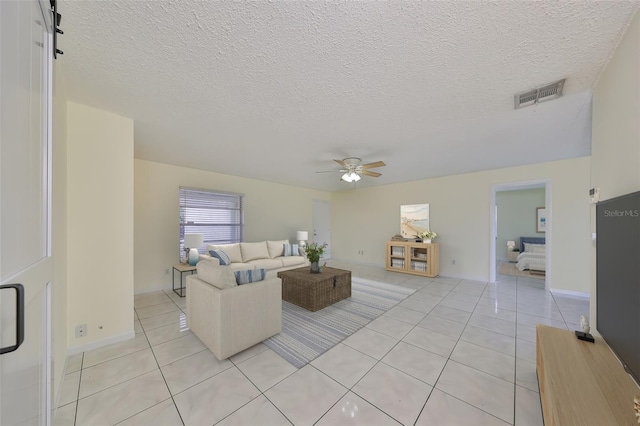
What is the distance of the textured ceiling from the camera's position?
4.16 ft

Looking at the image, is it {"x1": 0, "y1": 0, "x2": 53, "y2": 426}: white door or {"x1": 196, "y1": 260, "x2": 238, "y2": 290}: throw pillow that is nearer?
{"x1": 0, "y1": 0, "x2": 53, "y2": 426}: white door

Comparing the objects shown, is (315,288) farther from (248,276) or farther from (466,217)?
(466,217)

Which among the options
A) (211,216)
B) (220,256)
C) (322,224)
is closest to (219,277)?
(220,256)

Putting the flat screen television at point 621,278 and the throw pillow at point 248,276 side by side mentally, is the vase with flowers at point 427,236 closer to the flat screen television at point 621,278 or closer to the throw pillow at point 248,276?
the flat screen television at point 621,278

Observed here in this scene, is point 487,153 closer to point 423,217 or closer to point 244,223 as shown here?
point 423,217

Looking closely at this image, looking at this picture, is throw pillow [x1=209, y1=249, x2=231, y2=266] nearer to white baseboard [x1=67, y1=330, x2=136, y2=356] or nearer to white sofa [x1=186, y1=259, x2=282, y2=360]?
white sofa [x1=186, y1=259, x2=282, y2=360]

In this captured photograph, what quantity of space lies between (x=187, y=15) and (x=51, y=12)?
1.92 ft

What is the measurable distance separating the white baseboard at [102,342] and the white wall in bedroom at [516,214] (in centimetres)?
969

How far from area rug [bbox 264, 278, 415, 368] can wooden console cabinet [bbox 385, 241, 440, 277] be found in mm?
1395

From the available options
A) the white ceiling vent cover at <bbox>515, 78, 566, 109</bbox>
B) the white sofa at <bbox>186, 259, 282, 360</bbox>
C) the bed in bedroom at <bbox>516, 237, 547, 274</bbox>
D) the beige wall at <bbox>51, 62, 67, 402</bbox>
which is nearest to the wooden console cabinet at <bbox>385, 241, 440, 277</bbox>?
the bed in bedroom at <bbox>516, 237, 547, 274</bbox>

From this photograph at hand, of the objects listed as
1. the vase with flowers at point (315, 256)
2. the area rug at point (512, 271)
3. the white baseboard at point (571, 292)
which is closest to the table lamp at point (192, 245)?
the vase with flowers at point (315, 256)

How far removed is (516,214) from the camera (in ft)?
24.2

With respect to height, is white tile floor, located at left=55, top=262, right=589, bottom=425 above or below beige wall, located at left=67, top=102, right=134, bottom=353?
below

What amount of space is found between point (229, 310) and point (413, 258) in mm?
4671
